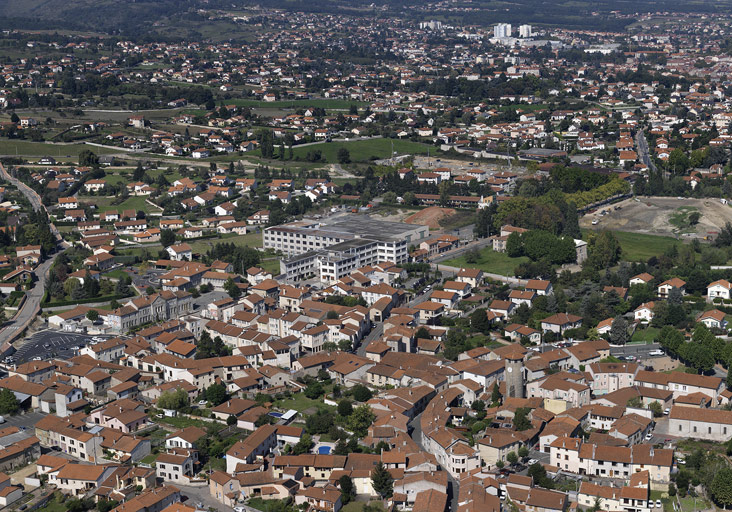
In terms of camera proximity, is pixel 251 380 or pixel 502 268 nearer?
pixel 251 380

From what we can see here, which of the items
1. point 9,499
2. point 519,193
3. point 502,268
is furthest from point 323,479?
point 519,193

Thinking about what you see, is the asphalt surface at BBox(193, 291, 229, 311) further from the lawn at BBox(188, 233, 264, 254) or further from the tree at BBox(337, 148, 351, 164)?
the tree at BBox(337, 148, 351, 164)

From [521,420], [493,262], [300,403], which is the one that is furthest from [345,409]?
[493,262]

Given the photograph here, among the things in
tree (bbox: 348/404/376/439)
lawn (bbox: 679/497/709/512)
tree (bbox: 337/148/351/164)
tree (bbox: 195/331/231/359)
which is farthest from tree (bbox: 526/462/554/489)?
tree (bbox: 337/148/351/164)

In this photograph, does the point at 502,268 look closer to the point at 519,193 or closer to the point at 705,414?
the point at 519,193

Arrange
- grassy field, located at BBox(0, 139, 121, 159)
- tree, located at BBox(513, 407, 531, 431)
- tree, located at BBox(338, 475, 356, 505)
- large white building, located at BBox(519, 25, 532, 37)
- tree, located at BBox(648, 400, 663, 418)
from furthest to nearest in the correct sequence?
1. large white building, located at BBox(519, 25, 532, 37)
2. grassy field, located at BBox(0, 139, 121, 159)
3. tree, located at BBox(648, 400, 663, 418)
4. tree, located at BBox(513, 407, 531, 431)
5. tree, located at BBox(338, 475, 356, 505)

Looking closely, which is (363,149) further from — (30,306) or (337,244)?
(30,306)
